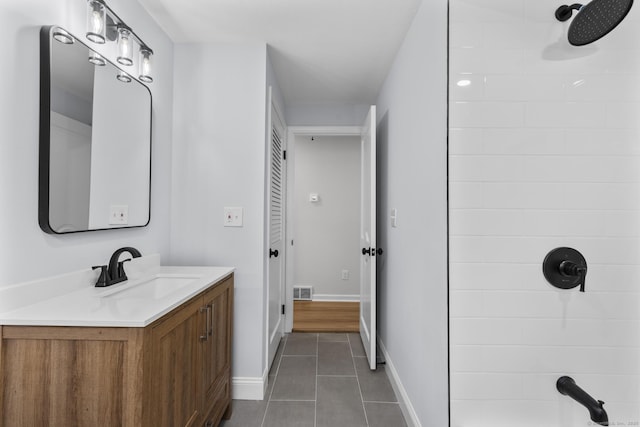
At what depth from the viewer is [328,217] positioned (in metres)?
4.64

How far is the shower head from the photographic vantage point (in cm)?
95

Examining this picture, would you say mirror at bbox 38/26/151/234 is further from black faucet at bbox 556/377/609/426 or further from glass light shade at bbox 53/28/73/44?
black faucet at bbox 556/377/609/426

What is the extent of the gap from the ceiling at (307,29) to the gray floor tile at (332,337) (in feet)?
7.83

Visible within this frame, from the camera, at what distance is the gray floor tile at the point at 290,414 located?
1902 millimetres

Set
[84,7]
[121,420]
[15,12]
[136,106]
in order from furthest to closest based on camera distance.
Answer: [136,106] → [84,7] → [15,12] → [121,420]

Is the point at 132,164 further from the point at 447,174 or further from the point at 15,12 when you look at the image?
the point at 447,174

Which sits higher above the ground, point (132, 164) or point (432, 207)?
point (132, 164)

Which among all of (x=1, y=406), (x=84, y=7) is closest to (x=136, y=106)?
(x=84, y=7)

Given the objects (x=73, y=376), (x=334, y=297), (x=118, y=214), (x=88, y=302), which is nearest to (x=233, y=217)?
(x=118, y=214)

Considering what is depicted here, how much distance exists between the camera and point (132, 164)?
1.77 m

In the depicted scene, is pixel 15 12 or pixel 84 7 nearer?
pixel 15 12

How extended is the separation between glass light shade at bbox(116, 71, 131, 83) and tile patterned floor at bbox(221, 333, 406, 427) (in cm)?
194

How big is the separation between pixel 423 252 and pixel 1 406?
1.68 metres

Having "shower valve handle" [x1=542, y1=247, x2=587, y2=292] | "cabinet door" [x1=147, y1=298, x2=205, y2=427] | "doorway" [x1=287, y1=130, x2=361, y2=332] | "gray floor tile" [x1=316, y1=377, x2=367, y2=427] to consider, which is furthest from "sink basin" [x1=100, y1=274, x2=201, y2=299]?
"doorway" [x1=287, y1=130, x2=361, y2=332]
